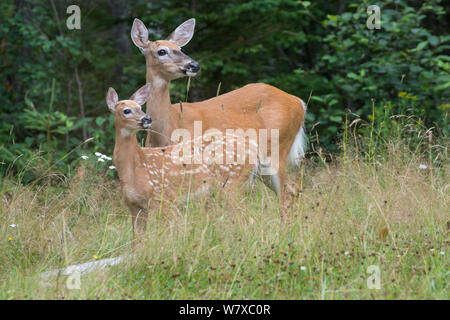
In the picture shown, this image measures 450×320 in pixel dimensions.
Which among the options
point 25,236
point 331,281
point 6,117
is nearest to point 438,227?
point 331,281

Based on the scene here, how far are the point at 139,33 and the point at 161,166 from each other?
1.64 meters

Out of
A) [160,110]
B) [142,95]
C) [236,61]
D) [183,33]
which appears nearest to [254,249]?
[142,95]

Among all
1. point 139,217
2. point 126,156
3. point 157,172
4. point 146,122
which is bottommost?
point 139,217

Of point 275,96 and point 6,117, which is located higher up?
point 275,96

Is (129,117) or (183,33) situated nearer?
(129,117)

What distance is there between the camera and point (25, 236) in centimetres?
496

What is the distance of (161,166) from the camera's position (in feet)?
17.3

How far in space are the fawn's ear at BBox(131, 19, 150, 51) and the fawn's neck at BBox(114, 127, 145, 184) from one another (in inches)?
56.7

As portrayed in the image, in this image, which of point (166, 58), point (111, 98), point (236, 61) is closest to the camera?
point (111, 98)

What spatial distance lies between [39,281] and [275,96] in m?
3.41

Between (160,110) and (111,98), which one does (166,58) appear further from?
(111,98)

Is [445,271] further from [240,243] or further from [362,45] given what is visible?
[362,45]
